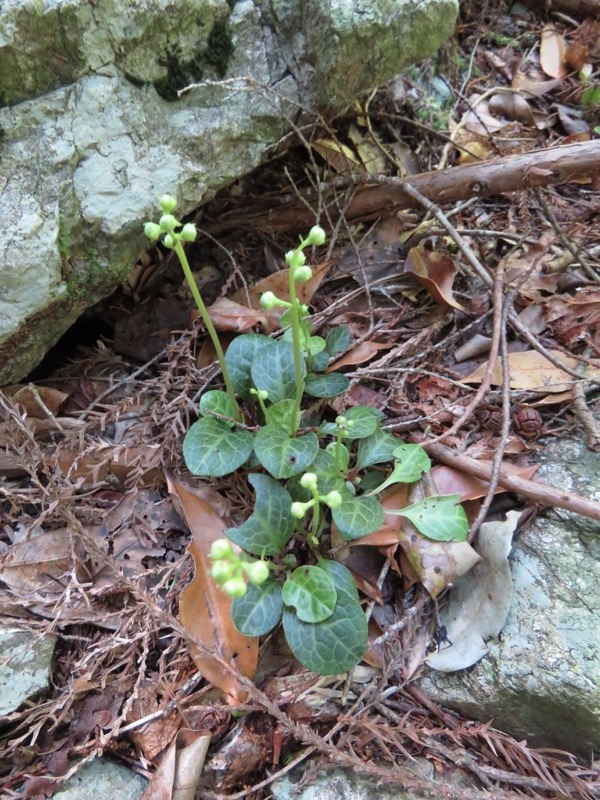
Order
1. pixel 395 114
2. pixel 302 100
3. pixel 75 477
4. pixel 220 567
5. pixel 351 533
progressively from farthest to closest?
pixel 395 114, pixel 302 100, pixel 75 477, pixel 351 533, pixel 220 567

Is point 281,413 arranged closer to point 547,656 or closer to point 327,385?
point 327,385

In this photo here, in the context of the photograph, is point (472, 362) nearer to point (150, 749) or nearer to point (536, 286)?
point (536, 286)

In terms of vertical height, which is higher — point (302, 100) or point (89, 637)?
point (302, 100)

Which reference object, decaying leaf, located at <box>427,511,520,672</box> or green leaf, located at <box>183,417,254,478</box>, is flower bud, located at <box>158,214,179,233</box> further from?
decaying leaf, located at <box>427,511,520,672</box>

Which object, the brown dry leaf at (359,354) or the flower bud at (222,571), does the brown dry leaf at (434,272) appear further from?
the flower bud at (222,571)

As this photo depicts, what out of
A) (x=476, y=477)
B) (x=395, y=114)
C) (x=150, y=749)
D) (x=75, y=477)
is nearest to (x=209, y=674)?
(x=150, y=749)

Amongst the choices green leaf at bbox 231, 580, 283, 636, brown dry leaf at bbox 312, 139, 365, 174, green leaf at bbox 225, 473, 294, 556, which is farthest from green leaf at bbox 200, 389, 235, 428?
brown dry leaf at bbox 312, 139, 365, 174
